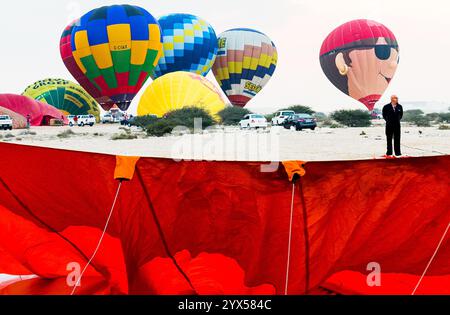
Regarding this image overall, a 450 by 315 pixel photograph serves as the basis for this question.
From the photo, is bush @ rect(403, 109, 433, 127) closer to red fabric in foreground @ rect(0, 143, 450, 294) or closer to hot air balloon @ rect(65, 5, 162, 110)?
hot air balloon @ rect(65, 5, 162, 110)

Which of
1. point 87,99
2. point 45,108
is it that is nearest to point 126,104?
point 45,108

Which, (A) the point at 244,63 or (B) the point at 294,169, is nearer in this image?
(B) the point at 294,169

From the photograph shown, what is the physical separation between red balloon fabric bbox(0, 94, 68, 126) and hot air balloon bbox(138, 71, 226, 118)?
48.7ft

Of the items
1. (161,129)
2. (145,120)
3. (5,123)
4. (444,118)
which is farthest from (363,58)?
(5,123)

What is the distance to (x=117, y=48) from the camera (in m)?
34.3

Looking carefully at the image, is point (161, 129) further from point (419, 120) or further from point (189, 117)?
point (419, 120)

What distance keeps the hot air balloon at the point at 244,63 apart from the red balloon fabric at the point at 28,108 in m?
16.8

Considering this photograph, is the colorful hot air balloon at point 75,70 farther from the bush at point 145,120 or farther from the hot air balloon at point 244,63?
the hot air balloon at point 244,63

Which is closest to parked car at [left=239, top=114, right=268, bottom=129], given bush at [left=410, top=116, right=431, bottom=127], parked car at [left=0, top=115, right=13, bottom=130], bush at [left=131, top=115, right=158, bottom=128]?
bush at [left=131, top=115, right=158, bottom=128]

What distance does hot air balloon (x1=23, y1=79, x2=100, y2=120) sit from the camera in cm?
5500

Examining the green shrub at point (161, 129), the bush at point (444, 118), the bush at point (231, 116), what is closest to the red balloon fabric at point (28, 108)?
the bush at point (231, 116)

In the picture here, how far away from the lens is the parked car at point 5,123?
39250mm

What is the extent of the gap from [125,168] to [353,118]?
40340 mm

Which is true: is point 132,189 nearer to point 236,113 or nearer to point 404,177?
point 404,177
